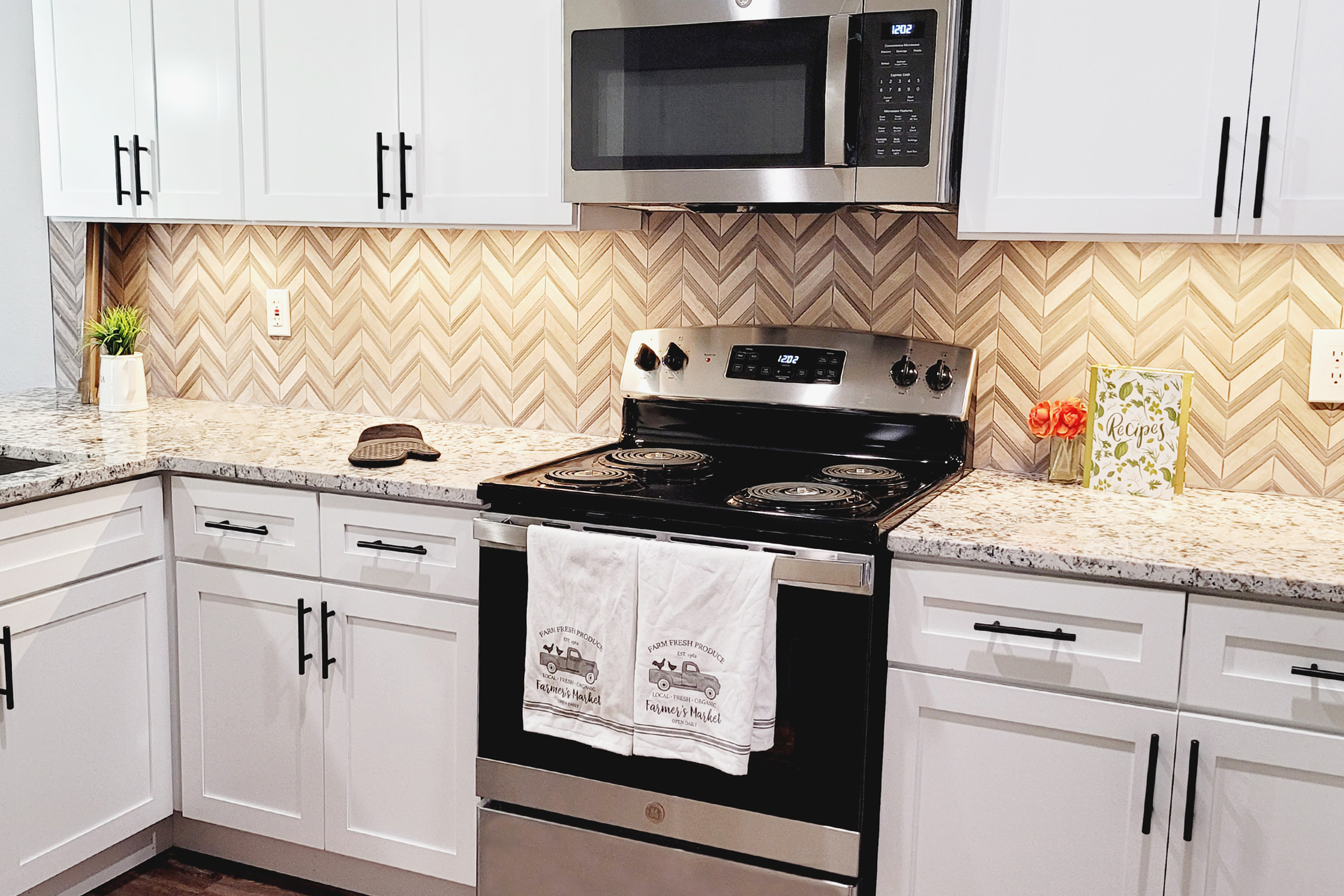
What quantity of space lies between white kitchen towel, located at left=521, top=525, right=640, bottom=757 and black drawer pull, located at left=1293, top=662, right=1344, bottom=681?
0.99m

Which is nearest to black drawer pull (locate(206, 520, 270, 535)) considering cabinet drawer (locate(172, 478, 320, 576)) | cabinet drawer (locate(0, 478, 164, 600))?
cabinet drawer (locate(172, 478, 320, 576))

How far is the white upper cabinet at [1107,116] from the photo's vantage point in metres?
1.86

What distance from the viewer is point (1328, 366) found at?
211cm

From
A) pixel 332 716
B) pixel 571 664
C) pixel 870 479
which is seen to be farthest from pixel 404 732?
pixel 870 479

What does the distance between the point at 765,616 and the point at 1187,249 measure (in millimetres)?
1101

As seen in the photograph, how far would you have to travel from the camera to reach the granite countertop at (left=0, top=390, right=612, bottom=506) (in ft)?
7.11

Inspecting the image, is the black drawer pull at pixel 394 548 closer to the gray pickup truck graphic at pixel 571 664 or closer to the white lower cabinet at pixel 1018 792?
the gray pickup truck graphic at pixel 571 664

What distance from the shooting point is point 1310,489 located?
2160mm

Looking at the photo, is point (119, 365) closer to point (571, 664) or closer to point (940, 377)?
point (571, 664)

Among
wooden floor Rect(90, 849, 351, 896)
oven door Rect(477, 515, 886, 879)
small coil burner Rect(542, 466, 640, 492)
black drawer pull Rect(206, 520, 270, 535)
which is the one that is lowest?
wooden floor Rect(90, 849, 351, 896)

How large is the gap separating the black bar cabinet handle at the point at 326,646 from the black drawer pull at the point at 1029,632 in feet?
4.09

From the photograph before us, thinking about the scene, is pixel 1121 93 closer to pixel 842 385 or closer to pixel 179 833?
pixel 842 385

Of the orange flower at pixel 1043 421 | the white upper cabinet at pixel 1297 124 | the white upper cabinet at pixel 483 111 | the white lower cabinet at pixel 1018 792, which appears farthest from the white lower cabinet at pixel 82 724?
the white upper cabinet at pixel 1297 124

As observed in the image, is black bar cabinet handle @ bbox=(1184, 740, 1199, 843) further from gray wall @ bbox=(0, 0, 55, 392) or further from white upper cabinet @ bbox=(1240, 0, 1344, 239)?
gray wall @ bbox=(0, 0, 55, 392)
